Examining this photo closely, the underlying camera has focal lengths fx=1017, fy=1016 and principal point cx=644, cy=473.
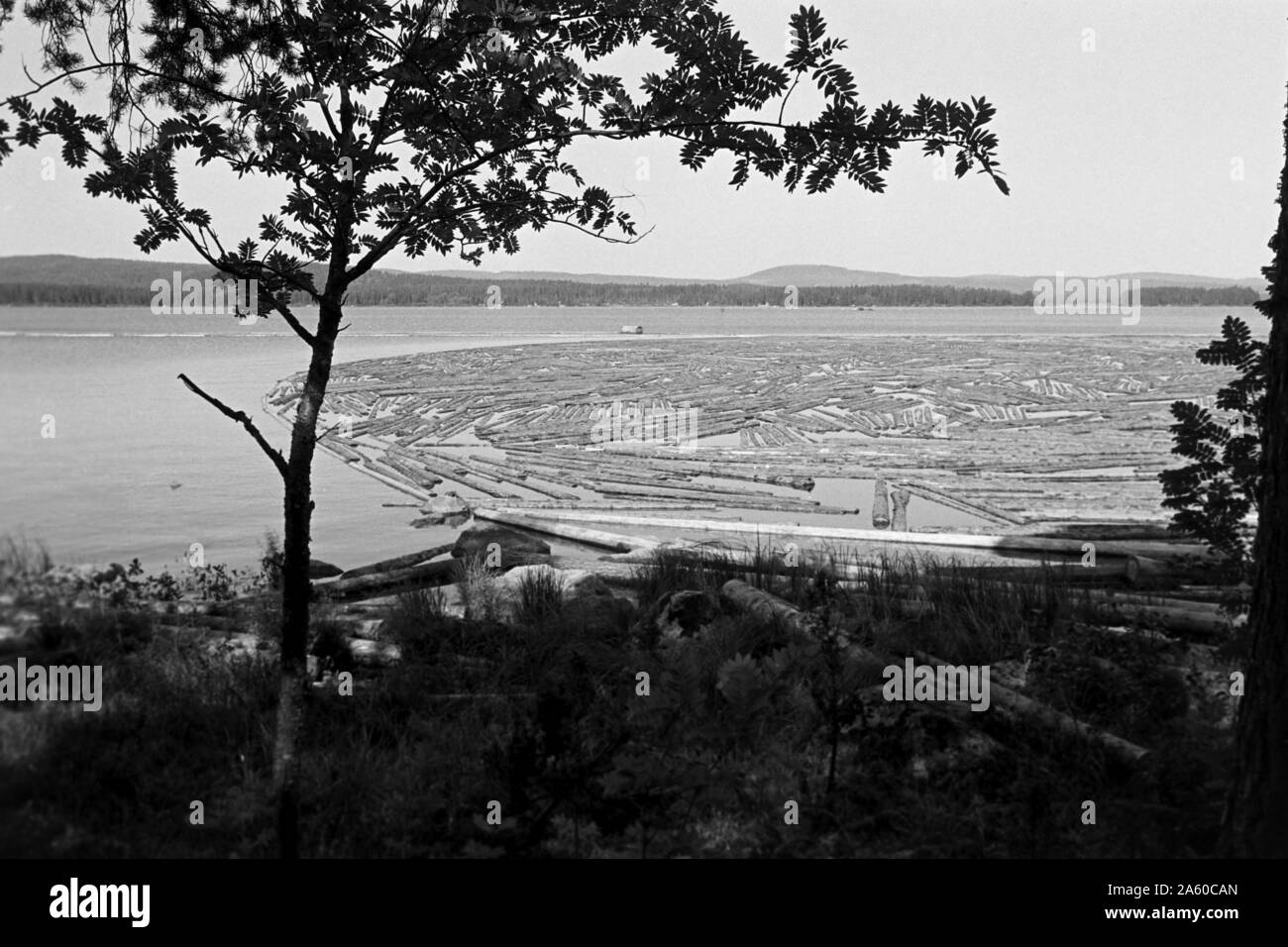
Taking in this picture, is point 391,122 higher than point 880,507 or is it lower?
higher

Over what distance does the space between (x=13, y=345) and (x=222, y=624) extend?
33.7m

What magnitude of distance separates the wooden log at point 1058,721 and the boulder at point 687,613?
2.12 m

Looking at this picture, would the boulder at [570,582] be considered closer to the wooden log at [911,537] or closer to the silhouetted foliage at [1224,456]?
the wooden log at [911,537]

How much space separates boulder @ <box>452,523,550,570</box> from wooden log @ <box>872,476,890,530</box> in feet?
14.9

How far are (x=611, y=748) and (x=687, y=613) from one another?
9.58 feet

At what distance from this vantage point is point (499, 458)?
63.3 feet

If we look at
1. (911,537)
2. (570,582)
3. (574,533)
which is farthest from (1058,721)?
(574,533)

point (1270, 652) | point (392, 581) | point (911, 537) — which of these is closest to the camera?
point (1270, 652)

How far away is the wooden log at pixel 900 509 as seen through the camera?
1311cm

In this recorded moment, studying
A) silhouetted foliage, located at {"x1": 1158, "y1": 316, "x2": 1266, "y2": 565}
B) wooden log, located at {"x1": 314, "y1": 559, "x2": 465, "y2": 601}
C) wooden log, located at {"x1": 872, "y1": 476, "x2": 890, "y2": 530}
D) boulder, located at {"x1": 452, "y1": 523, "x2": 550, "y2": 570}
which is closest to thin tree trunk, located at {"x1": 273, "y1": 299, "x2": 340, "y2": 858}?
silhouetted foliage, located at {"x1": 1158, "y1": 316, "x2": 1266, "y2": 565}

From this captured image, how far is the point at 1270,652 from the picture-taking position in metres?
3.48

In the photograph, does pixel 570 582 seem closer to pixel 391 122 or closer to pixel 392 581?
pixel 392 581
